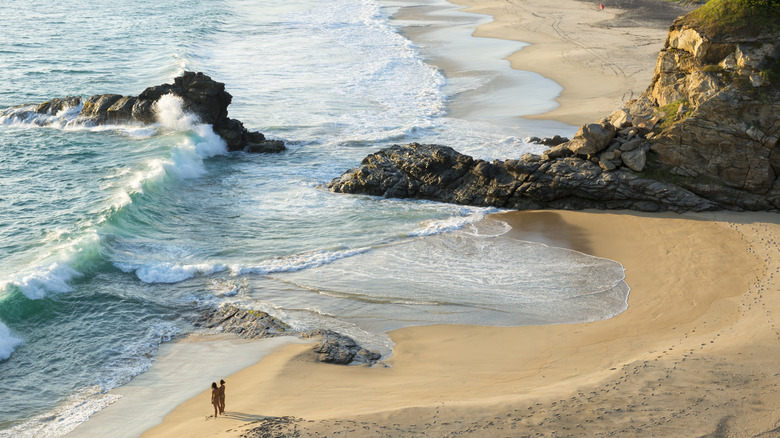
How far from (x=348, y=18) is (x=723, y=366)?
47972 millimetres

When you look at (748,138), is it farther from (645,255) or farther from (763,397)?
(763,397)

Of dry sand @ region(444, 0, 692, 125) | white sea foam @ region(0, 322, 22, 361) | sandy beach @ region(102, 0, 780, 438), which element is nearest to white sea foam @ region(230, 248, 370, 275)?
sandy beach @ region(102, 0, 780, 438)

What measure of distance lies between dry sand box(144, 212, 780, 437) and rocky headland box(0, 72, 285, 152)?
14628 mm

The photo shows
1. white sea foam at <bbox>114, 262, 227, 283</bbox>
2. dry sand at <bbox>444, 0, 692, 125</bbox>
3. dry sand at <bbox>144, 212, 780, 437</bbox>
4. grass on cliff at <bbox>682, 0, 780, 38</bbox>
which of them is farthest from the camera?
dry sand at <bbox>444, 0, 692, 125</bbox>

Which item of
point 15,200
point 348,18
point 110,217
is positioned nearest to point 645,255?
point 110,217

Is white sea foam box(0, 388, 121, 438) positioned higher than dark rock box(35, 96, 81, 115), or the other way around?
dark rock box(35, 96, 81, 115)

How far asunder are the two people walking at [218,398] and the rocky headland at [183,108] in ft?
51.6

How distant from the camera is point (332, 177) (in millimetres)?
23000

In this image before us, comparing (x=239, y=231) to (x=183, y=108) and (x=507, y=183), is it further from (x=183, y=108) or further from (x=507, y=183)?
(x=183, y=108)

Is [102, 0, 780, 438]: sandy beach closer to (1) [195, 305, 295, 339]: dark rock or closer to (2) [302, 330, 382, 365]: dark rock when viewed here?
(2) [302, 330, 382, 365]: dark rock

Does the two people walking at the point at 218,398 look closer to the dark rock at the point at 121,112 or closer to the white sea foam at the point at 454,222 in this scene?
the white sea foam at the point at 454,222

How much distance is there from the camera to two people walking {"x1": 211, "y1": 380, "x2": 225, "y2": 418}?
10.8m

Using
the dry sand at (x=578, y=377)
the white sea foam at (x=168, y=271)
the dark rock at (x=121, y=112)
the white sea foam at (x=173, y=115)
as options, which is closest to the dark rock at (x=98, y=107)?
the dark rock at (x=121, y=112)

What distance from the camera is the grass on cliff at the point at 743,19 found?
61.6 feet
